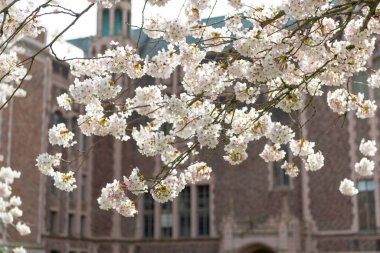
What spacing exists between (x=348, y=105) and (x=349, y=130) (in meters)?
14.4

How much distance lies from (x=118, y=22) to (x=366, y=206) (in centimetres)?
1094

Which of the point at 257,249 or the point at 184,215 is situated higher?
the point at 184,215

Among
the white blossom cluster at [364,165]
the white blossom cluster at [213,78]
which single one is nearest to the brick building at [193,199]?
the white blossom cluster at [364,165]

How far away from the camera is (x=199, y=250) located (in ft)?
72.0

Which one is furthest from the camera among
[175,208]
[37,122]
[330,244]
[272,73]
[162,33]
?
[175,208]

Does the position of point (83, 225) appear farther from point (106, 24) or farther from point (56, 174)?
point (56, 174)

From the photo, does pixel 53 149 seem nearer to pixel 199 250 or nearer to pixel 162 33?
pixel 199 250

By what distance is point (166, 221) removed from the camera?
22.8m

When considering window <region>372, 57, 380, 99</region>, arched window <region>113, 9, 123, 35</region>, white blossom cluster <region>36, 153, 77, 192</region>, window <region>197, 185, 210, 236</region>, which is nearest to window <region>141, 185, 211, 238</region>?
window <region>197, 185, 210, 236</region>

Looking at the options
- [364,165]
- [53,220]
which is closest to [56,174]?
[364,165]

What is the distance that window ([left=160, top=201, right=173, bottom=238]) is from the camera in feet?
→ 74.3

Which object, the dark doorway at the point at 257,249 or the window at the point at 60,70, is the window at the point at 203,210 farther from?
the window at the point at 60,70

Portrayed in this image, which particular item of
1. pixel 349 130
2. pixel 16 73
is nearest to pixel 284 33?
pixel 16 73

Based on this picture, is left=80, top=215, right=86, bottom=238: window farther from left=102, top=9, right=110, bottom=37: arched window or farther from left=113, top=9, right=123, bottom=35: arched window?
left=113, top=9, right=123, bottom=35: arched window
